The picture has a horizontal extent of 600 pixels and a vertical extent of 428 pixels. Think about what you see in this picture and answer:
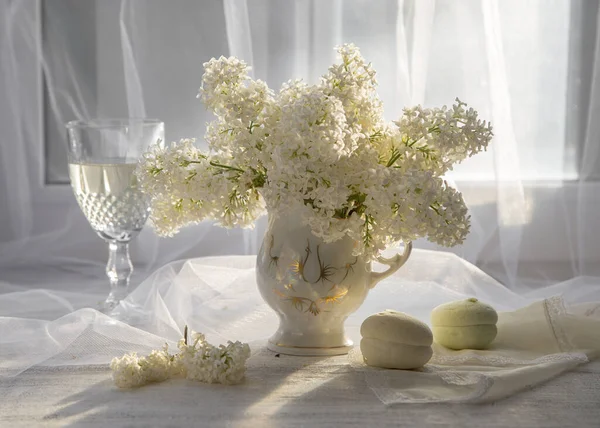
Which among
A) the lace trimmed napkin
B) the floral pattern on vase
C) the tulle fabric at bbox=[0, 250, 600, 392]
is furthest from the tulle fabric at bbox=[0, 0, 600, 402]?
the floral pattern on vase

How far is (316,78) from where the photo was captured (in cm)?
163

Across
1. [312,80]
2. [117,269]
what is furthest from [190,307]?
[312,80]

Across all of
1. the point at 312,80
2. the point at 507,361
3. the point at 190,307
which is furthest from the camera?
the point at 312,80

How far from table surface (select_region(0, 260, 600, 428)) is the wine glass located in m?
0.35

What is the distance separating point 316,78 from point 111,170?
0.49 m

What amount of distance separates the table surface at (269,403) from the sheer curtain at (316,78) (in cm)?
68

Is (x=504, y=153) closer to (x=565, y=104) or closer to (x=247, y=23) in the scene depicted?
(x=565, y=104)

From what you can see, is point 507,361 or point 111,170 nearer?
point 507,361

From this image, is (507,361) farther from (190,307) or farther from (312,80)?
(312,80)

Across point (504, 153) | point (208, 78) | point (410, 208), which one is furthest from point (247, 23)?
point (410, 208)

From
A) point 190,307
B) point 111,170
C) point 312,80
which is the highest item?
point 312,80

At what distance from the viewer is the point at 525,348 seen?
1.07m

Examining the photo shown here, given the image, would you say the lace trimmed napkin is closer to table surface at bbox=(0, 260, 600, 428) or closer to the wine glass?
table surface at bbox=(0, 260, 600, 428)

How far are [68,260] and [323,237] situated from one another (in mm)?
851
